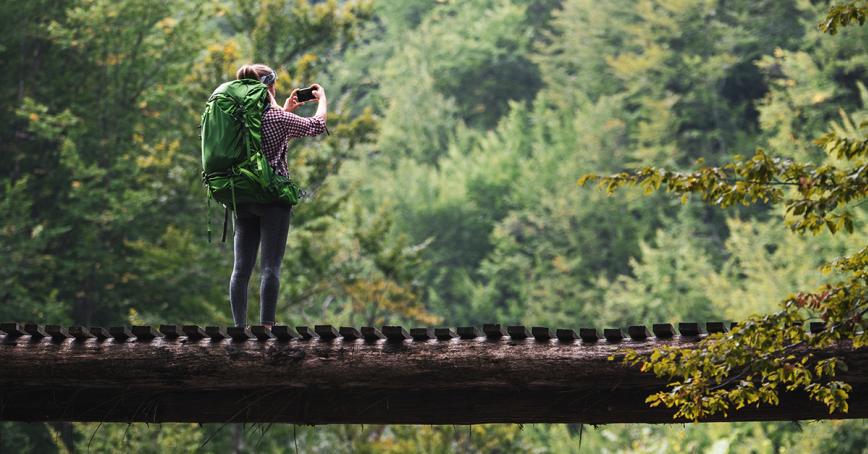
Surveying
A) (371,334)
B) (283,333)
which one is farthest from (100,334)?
(371,334)

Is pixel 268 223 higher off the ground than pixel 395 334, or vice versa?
pixel 268 223

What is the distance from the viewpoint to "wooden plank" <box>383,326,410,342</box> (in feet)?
22.0

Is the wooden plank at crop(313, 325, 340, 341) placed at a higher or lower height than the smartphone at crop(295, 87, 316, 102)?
lower

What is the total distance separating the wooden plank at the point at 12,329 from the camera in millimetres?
7078

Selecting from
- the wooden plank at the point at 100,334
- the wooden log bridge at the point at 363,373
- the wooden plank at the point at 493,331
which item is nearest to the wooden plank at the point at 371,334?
the wooden log bridge at the point at 363,373

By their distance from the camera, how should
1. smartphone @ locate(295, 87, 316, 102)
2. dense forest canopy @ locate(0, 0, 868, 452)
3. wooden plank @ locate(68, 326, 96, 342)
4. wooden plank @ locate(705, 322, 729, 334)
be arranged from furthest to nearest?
dense forest canopy @ locate(0, 0, 868, 452) < smartphone @ locate(295, 87, 316, 102) < wooden plank @ locate(68, 326, 96, 342) < wooden plank @ locate(705, 322, 729, 334)

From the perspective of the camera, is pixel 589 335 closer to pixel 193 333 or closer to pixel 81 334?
pixel 193 333

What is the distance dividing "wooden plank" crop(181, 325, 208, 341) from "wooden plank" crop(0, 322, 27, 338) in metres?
0.86

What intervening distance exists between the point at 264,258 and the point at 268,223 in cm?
18

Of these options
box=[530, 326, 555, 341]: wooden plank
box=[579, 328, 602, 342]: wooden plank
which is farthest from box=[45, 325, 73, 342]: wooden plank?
box=[579, 328, 602, 342]: wooden plank

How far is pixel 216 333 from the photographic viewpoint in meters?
6.82

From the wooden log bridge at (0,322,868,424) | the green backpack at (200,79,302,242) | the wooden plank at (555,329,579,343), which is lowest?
the wooden log bridge at (0,322,868,424)

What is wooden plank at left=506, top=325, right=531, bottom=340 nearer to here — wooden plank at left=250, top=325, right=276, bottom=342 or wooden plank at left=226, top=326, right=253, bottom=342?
wooden plank at left=250, top=325, right=276, bottom=342

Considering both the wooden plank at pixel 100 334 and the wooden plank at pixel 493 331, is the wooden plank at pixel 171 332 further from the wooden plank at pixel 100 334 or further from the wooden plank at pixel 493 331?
the wooden plank at pixel 493 331
